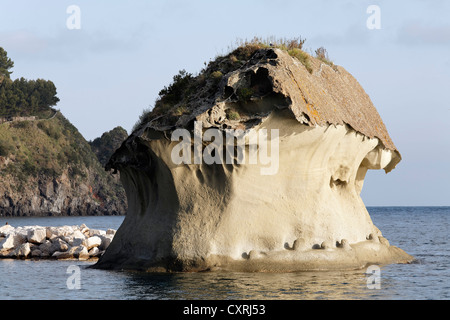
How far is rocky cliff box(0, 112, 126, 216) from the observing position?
132 m

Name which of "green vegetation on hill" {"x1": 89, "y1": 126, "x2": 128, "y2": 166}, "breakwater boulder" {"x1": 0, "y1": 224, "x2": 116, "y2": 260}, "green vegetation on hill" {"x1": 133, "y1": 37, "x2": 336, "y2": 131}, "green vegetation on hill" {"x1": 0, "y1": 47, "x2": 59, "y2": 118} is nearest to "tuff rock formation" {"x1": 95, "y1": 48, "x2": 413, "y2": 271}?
"green vegetation on hill" {"x1": 133, "y1": 37, "x2": 336, "y2": 131}

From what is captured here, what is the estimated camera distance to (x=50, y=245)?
33.3m

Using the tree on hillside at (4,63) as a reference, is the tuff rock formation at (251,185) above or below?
below

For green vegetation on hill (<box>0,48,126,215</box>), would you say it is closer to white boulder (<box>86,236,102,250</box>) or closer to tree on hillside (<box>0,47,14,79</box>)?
tree on hillside (<box>0,47,14,79</box>)

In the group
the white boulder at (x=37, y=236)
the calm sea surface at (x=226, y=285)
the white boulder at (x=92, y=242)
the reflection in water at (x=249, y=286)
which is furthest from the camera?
the white boulder at (x=37, y=236)

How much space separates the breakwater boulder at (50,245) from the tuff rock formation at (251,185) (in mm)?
7774

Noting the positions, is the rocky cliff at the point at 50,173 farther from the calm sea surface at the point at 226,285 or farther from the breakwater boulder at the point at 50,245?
the calm sea surface at the point at 226,285

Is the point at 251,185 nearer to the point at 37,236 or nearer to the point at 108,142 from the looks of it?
the point at 37,236

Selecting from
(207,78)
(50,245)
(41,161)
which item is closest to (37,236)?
(50,245)

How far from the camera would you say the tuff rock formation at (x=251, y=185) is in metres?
22.7

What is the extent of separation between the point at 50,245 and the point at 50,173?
352ft

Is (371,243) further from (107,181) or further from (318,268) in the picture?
(107,181)

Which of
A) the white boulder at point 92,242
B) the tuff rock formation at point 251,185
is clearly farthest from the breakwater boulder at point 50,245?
the tuff rock formation at point 251,185
